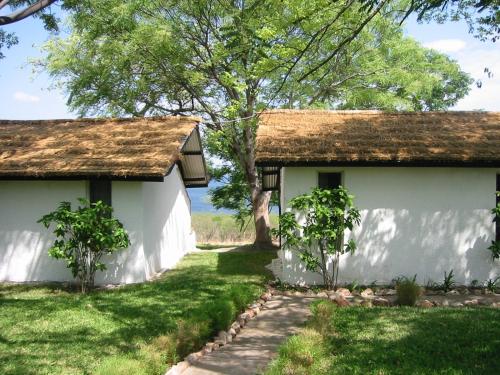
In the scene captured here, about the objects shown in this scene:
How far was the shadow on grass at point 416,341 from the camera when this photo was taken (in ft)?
17.1

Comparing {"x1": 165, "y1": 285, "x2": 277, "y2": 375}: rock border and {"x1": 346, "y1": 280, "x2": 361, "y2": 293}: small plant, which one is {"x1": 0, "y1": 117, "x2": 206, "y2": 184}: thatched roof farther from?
{"x1": 346, "y1": 280, "x2": 361, "y2": 293}: small plant

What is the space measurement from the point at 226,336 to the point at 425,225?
18.8ft

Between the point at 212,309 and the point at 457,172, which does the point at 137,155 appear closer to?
the point at 212,309

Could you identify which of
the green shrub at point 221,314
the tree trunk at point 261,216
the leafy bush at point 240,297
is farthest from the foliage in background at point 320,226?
the tree trunk at point 261,216

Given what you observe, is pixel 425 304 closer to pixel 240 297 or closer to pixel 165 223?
pixel 240 297

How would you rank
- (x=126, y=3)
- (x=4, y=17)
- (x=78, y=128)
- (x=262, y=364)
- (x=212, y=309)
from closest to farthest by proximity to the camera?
(x=262, y=364) < (x=4, y=17) < (x=212, y=309) < (x=78, y=128) < (x=126, y=3)

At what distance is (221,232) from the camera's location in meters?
25.1

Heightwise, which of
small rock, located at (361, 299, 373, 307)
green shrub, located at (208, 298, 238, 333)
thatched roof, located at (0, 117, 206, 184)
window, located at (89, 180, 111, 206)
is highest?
thatched roof, located at (0, 117, 206, 184)

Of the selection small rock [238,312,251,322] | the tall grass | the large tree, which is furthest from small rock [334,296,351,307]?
the tall grass

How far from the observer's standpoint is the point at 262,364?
5.61 meters

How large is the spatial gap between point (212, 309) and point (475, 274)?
21.4 ft

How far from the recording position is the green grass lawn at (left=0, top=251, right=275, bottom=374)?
5895 mm

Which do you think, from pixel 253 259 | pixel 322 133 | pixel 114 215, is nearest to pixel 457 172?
pixel 322 133

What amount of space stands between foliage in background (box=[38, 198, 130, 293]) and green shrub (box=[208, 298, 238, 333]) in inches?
153
